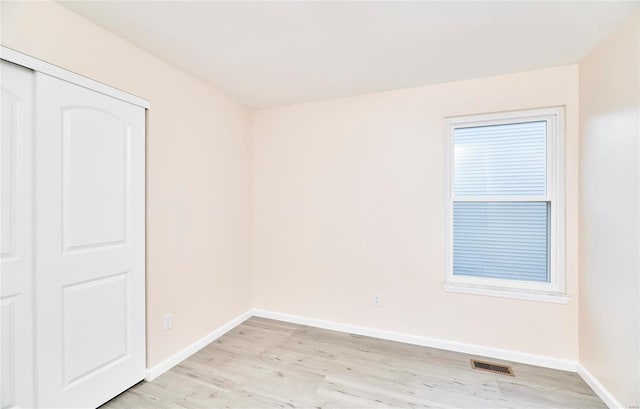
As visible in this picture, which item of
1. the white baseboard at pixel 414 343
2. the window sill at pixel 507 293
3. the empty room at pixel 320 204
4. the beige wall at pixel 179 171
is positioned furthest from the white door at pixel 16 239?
the window sill at pixel 507 293

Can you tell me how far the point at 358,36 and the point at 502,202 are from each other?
6.05ft

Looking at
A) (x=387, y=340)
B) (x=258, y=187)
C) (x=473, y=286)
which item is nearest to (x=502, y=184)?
(x=473, y=286)

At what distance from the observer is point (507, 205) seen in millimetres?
2518

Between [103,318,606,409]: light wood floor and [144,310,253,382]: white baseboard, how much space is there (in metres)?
0.05

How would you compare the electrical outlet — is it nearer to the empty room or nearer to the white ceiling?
the empty room

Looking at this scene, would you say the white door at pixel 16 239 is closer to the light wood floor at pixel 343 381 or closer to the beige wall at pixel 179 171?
the beige wall at pixel 179 171

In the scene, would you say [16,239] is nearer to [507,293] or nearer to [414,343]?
[414,343]

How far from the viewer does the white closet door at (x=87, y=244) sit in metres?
1.58

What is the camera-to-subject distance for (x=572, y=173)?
2275mm

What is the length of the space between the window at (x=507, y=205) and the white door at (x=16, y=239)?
2.93m

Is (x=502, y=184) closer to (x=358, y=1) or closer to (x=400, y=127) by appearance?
(x=400, y=127)

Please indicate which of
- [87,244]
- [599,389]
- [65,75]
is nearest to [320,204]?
[87,244]

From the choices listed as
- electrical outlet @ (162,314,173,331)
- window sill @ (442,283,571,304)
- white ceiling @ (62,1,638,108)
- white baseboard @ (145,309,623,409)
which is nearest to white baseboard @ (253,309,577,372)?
white baseboard @ (145,309,623,409)

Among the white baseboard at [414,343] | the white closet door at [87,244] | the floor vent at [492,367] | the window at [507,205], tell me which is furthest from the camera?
the window at [507,205]
